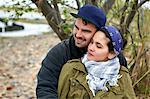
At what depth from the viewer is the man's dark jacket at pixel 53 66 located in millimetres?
3209

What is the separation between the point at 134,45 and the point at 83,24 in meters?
2.78

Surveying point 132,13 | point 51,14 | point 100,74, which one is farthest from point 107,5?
point 100,74

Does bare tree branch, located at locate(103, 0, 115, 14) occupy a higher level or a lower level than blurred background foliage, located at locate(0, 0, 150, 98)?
higher

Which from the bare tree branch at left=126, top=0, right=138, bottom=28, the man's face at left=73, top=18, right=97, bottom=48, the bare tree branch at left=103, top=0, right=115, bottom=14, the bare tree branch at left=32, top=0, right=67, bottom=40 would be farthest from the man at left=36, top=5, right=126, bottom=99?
the bare tree branch at left=126, top=0, right=138, bottom=28

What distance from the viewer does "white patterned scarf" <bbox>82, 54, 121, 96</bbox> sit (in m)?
3.08

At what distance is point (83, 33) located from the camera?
314cm

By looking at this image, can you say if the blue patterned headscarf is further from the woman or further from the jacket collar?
the jacket collar

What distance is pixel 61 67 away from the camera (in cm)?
327

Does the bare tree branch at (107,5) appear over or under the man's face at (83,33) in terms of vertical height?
under

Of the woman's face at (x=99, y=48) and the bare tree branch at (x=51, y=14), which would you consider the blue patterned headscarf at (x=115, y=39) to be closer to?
the woman's face at (x=99, y=48)

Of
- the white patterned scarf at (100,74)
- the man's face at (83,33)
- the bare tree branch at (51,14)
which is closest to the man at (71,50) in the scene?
the man's face at (83,33)

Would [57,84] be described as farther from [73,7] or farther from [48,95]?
[73,7]

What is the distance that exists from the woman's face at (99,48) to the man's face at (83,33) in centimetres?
5

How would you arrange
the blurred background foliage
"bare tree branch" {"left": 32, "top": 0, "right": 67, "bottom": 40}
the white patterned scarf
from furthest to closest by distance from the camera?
the blurred background foliage < "bare tree branch" {"left": 32, "top": 0, "right": 67, "bottom": 40} < the white patterned scarf
